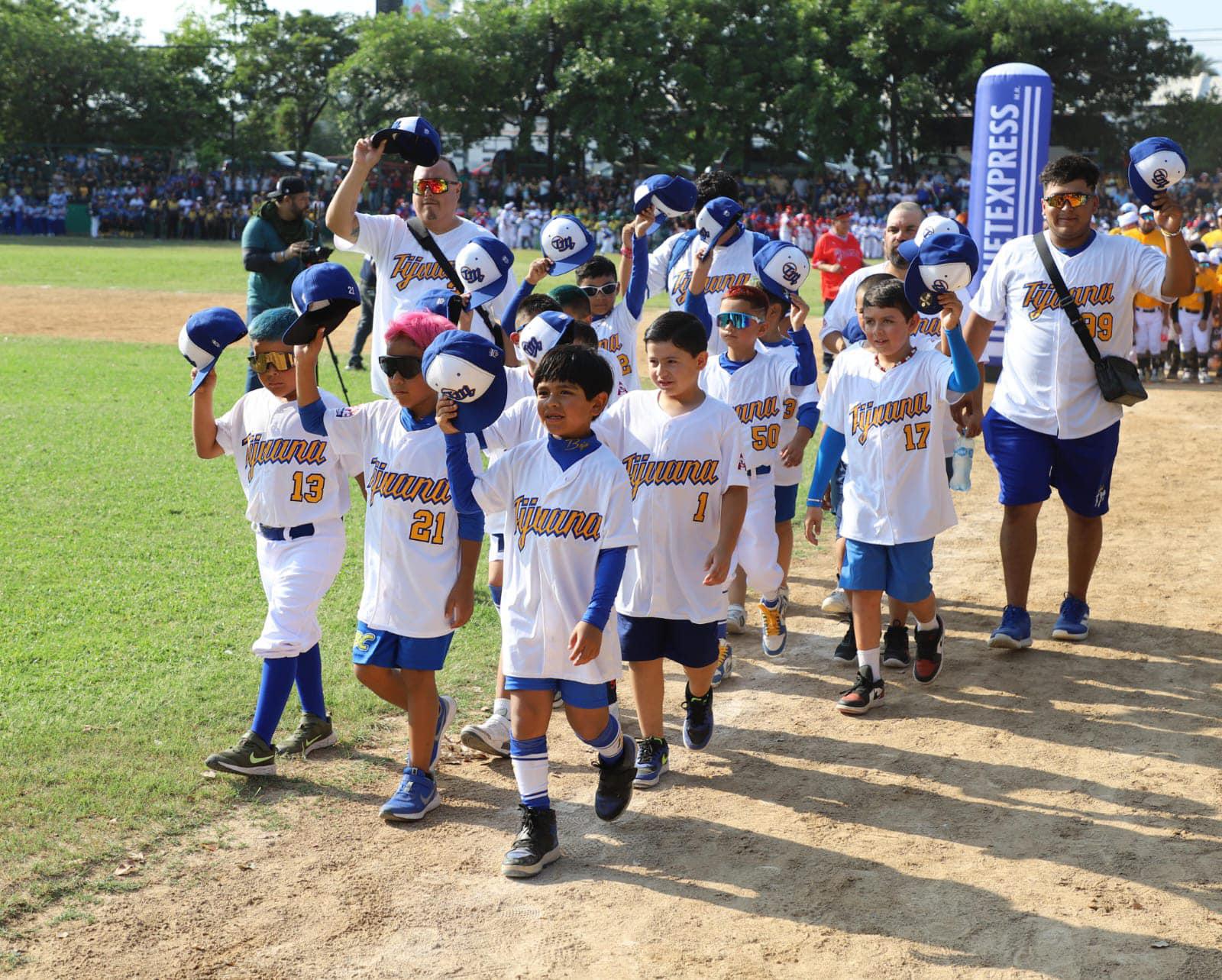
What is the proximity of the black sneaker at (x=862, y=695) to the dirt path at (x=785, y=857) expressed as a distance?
0.10 metres

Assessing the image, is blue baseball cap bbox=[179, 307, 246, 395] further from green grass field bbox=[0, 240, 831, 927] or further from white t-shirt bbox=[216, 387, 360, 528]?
green grass field bbox=[0, 240, 831, 927]

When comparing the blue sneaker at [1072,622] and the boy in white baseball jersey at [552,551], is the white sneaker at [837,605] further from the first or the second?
the boy in white baseball jersey at [552,551]

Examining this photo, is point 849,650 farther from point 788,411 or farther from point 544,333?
point 544,333

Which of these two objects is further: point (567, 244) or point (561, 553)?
point (567, 244)

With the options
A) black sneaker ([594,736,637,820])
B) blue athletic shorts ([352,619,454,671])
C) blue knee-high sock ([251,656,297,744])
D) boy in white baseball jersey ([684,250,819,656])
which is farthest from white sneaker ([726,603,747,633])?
blue knee-high sock ([251,656,297,744])

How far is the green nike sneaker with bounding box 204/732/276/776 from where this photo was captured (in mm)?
5262

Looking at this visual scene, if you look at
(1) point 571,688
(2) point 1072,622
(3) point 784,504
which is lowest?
(2) point 1072,622

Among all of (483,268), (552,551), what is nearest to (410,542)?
(552,551)

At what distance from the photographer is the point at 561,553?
15.2ft

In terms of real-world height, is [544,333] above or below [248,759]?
above

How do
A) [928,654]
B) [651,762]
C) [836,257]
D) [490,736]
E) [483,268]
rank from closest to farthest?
1. [651,762]
2. [490,736]
3. [483,268]
4. [928,654]
5. [836,257]

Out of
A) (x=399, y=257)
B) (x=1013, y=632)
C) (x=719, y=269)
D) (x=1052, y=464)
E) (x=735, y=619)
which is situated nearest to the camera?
(x=399, y=257)

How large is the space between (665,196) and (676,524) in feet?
9.07

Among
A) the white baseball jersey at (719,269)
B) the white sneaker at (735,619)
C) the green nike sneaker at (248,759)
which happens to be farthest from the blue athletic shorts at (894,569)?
the green nike sneaker at (248,759)
